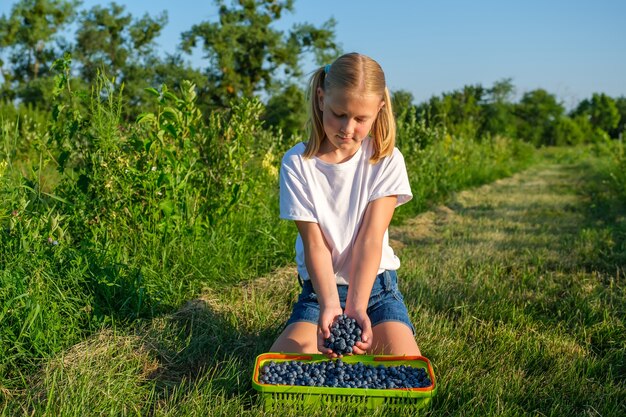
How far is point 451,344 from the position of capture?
2.49 meters

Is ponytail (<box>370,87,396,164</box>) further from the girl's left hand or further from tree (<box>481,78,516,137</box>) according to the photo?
tree (<box>481,78,516,137</box>)

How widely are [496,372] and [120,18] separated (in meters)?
27.8

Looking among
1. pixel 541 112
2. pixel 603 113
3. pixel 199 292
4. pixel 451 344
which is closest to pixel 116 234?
pixel 199 292

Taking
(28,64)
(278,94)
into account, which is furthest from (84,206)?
(28,64)

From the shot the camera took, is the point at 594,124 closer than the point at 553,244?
No

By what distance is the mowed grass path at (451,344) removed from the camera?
2.01 m

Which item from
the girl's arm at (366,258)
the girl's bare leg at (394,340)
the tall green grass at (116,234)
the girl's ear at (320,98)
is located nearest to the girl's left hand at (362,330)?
the girl's arm at (366,258)

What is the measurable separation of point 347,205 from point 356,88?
20.4 inches

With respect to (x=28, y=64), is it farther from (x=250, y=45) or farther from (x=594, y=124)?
(x=594, y=124)

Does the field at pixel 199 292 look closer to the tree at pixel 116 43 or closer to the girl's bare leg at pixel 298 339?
the girl's bare leg at pixel 298 339

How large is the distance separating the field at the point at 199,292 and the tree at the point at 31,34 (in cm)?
2321

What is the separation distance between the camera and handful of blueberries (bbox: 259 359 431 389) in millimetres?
1965

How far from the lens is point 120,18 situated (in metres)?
27.1

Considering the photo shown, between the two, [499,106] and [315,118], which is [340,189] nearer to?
[315,118]
